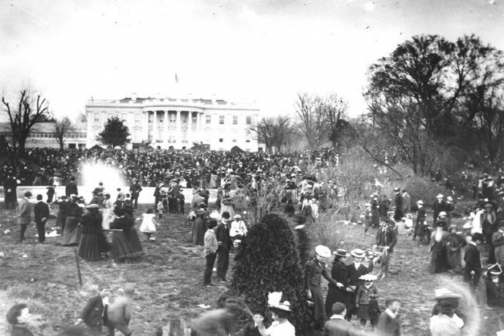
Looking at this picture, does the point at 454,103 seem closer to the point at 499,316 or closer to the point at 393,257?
the point at 393,257

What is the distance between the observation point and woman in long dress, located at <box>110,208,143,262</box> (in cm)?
1135

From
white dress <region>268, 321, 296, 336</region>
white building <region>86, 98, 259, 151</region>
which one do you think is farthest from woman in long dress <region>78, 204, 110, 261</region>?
white building <region>86, 98, 259, 151</region>

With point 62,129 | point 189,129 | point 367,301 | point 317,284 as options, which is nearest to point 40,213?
point 317,284

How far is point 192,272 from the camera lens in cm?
1145

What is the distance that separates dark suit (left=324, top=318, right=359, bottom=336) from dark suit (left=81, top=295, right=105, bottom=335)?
295 centimetres

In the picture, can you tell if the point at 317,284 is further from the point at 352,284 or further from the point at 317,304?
the point at 352,284

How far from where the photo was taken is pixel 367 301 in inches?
315

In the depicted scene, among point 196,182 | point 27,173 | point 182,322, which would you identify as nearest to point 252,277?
point 182,322

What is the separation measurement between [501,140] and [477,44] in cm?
653

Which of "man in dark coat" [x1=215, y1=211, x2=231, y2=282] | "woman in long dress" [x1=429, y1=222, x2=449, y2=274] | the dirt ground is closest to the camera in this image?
the dirt ground

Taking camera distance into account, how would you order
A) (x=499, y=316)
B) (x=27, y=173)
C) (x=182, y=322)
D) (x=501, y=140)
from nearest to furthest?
(x=182, y=322) < (x=499, y=316) < (x=27, y=173) < (x=501, y=140)

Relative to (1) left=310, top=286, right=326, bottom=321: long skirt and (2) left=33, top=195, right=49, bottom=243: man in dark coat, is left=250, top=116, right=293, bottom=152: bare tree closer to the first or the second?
(2) left=33, top=195, right=49, bottom=243: man in dark coat

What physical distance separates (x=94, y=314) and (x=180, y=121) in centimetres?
8065

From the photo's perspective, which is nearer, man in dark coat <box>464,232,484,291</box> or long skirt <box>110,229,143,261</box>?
man in dark coat <box>464,232,484,291</box>
